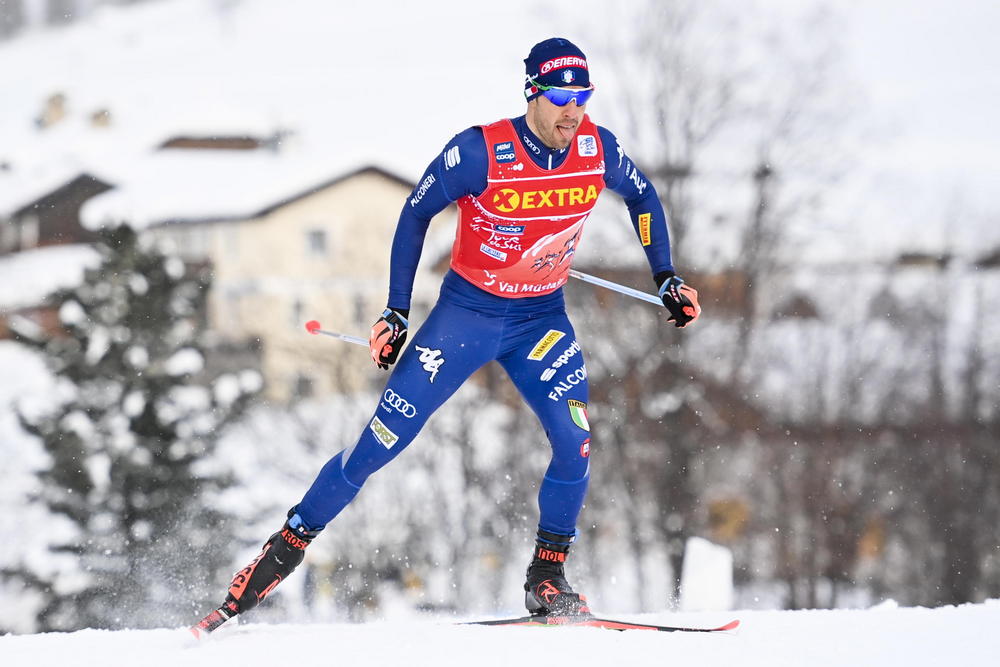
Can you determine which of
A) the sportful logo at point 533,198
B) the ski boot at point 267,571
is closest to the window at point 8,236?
the ski boot at point 267,571

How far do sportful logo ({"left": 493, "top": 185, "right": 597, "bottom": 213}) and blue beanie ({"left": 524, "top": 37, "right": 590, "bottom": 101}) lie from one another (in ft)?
1.16

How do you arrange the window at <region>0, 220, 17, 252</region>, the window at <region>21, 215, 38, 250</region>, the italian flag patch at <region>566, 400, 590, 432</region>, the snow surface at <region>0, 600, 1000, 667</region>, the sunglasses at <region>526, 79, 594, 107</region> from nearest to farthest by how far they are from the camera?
the snow surface at <region>0, 600, 1000, 667</region>
the sunglasses at <region>526, 79, 594, 107</region>
the italian flag patch at <region>566, 400, 590, 432</region>
the window at <region>0, 220, 17, 252</region>
the window at <region>21, 215, 38, 250</region>

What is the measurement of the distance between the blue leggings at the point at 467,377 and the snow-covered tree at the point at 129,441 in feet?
39.6

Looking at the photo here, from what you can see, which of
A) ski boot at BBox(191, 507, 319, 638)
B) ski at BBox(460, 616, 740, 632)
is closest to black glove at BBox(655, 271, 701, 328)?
ski at BBox(460, 616, 740, 632)

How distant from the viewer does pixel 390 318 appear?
399 centimetres

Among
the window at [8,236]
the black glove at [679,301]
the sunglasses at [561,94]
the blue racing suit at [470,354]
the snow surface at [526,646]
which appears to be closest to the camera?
the snow surface at [526,646]

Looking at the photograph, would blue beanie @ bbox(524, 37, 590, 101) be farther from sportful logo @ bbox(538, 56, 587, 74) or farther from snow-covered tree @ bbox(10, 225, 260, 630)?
snow-covered tree @ bbox(10, 225, 260, 630)

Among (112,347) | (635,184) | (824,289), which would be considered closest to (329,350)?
(112,347)

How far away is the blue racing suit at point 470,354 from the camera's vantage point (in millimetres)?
3975

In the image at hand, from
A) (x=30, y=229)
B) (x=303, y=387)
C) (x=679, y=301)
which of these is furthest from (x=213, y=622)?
(x=30, y=229)

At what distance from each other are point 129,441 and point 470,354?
1547 cm

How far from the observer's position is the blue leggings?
13.3 ft

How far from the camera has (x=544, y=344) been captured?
423cm

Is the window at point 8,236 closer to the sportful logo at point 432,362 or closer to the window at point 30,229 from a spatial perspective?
the window at point 30,229
